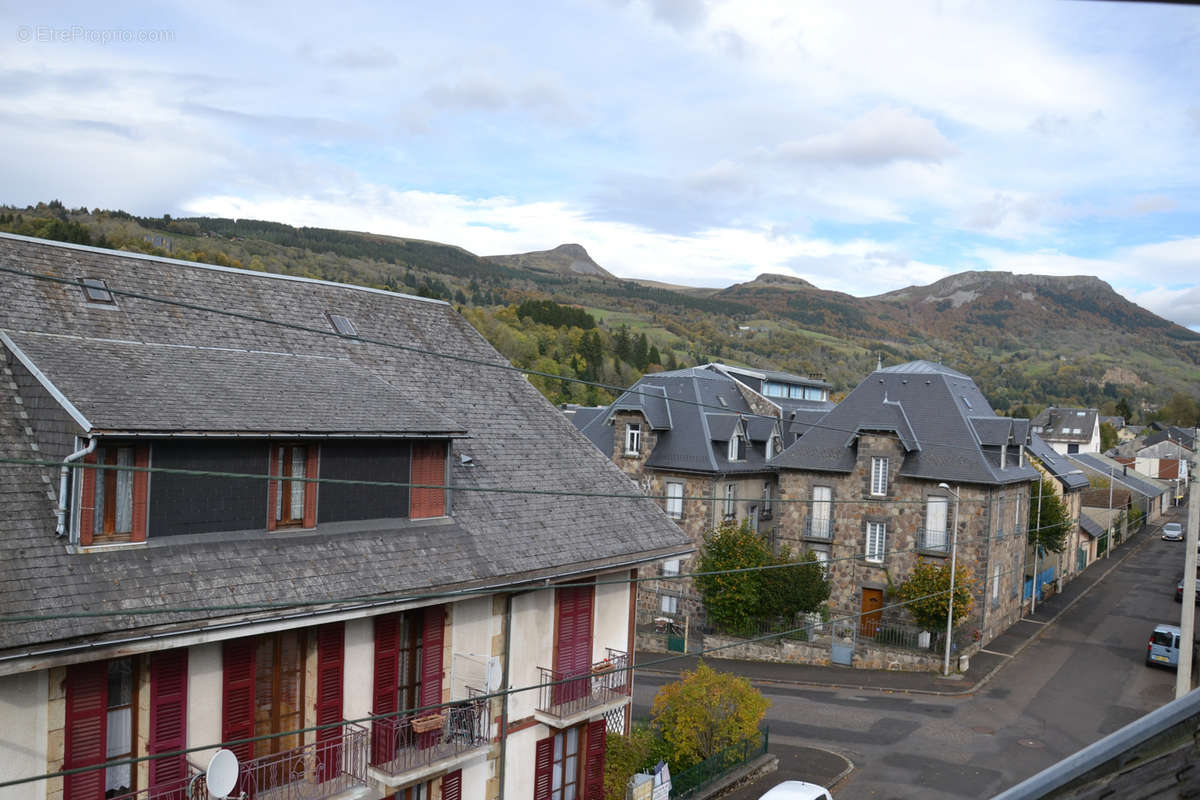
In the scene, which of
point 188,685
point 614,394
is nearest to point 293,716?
point 188,685

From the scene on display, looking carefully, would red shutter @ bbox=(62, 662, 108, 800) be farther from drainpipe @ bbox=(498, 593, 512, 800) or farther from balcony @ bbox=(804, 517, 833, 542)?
balcony @ bbox=(804, 517, 833, 542)

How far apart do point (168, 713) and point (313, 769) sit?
2.33 meters

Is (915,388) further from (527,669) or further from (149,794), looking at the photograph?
(149,794)

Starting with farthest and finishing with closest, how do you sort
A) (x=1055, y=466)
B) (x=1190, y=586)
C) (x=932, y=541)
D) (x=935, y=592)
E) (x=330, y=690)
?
(x=1055, y=466) → (x=932, y=541) → (x=935, y=592) → (x=1190, y=586) → (x=330, y=690)

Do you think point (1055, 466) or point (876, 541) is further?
point (1055, 466)

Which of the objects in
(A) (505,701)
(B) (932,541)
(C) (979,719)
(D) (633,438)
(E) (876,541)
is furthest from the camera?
(D) (633,438)

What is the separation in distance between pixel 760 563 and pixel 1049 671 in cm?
1117

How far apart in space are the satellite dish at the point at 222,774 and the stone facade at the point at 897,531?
26202 mm

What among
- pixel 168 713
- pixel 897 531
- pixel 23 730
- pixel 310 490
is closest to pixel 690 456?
pixel 897 531

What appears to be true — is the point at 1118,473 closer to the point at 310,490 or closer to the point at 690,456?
the point at 690,456

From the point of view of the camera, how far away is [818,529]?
123 ft

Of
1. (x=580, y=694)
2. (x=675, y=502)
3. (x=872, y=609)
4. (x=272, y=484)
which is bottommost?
(x=872, y=609)

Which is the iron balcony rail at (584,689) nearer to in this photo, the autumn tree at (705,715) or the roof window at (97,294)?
the autumn tree at (705,715)

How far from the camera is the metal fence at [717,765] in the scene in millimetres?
20156
